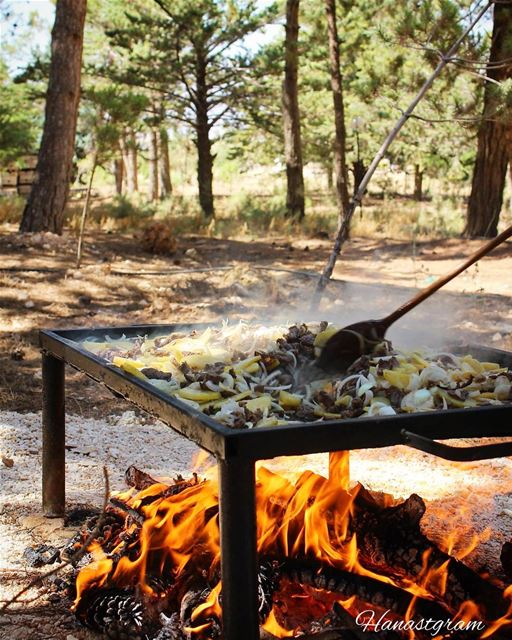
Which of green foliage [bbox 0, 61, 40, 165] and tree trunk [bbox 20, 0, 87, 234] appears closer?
tree trunk [bbox 20, 0, 87, 234]

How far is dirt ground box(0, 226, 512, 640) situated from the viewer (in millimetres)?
3303

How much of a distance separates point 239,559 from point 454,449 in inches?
18.9

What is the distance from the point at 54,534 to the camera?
9.78ft

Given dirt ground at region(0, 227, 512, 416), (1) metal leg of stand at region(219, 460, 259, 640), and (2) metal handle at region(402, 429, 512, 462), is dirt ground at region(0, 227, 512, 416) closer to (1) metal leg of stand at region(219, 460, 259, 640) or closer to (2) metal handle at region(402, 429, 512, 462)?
(1) metal leg of stand at region(219, 460, 259, 640)

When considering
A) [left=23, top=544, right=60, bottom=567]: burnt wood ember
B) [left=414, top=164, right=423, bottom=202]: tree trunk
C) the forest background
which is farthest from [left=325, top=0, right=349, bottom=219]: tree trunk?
[left=414, top=164, right=423, bottom=202]: tree trunk

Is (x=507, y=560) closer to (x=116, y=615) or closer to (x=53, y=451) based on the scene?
(x=116, y=615)

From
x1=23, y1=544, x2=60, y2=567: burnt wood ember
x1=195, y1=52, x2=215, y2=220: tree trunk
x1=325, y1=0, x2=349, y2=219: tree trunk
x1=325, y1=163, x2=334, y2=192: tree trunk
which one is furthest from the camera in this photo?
x1=325, y1=163, x2=334, y2=192: tree trunk

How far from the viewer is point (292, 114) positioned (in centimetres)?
1634

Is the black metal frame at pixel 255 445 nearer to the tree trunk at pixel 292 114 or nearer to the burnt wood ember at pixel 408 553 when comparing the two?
the burnt wood ember at pixel 408 553

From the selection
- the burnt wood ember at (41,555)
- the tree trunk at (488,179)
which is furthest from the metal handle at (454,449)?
the tree trunk at (488,179)

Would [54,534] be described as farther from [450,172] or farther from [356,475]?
[450,172]

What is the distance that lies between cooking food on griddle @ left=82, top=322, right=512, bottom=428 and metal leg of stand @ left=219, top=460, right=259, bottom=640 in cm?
22

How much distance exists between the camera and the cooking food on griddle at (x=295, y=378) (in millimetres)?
1960

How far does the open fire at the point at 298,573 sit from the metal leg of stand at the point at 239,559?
0.34 meters
